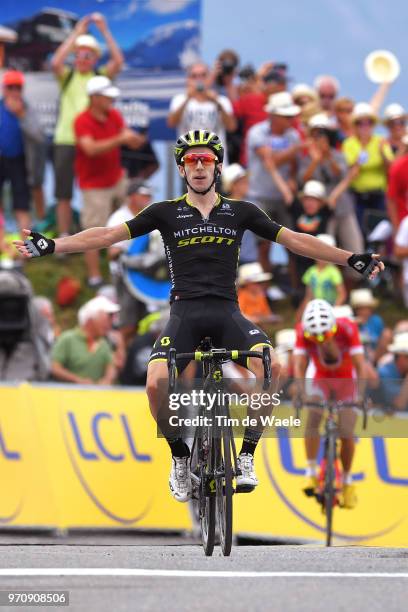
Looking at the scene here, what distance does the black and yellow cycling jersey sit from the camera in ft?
33.6

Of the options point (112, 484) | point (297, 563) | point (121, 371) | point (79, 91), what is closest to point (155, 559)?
point (297, 563)

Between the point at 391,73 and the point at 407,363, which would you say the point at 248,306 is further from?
the point at 391,73

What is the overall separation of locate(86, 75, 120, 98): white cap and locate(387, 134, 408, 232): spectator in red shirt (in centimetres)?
314

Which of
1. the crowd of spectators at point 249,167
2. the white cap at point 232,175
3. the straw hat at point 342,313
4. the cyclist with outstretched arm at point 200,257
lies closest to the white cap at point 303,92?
the crowd of spectators at point 249,167

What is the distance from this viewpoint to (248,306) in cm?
1653

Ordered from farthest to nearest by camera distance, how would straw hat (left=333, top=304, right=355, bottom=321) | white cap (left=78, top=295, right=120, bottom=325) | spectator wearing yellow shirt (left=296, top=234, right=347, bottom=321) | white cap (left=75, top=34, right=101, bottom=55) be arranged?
white cap (left=75, top=34, right=101, bottom=55), spectator wearing yellow shirt (left=296, top=234, right=347, bottom=321), white cap (left=78, top=295, right=120, bottom=325), straw hat (left=333, top=304, right=355, bottom=321)

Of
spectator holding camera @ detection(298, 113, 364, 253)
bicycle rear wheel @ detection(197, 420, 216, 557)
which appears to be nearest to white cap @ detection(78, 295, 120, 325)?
spectator holding camera @ detection(298, 113, 364, 253)

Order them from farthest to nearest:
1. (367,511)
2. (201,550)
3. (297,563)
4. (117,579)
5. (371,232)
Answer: (371,232) < (367,511) < (201,550) < (297,563) < (117,579)

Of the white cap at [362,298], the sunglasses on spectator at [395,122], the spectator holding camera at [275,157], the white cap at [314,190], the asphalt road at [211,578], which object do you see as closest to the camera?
the asphalt road at [211,578]

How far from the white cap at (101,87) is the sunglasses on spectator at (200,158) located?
21.9 ft

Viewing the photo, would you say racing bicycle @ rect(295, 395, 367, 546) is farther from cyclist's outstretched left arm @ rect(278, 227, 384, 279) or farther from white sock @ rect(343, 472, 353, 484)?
cyclist's outstretched left arm @ rect(278, 227, 384, 279)

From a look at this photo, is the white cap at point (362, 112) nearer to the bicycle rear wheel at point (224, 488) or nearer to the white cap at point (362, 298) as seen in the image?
the white cap at point (362, 298)

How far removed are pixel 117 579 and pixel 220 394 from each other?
1.62 m

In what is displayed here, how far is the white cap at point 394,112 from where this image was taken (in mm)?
17719
